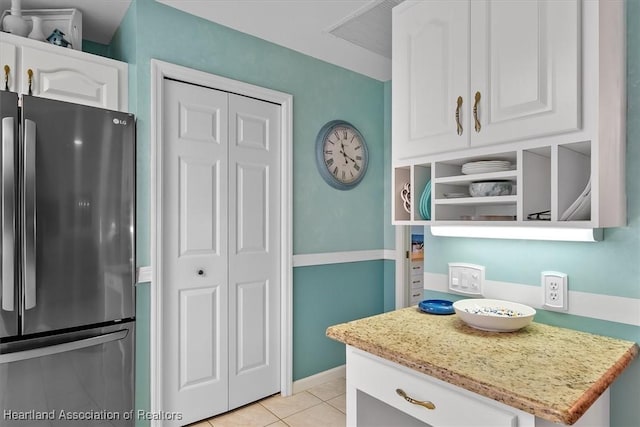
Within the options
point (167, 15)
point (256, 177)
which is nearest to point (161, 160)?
point (256, 177)

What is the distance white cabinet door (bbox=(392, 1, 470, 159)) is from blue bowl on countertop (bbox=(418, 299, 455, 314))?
2.21 feet

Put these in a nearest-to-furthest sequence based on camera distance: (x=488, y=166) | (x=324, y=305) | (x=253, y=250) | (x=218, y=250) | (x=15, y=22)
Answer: (x=488, y=166)
(x=15, y=22)
(x=218, y=250)
(x=253, y=250)
(x=324, y=305)

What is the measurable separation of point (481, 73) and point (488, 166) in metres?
0.33

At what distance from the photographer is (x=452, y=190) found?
1.59 m

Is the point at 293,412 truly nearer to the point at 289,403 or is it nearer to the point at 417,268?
the point at 289,403

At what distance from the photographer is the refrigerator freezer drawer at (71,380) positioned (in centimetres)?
159

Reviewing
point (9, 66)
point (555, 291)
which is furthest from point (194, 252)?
point (555, 291)

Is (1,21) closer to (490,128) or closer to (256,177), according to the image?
(256,177)

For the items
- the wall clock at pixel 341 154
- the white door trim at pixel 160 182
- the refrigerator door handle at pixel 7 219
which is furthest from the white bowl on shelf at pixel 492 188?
the refrigerator door handle at pixel 7 219

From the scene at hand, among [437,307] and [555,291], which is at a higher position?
[555,291]

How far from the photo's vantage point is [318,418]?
2348 millimetres

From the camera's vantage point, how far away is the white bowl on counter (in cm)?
133

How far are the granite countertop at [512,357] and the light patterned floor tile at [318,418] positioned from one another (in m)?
1.14

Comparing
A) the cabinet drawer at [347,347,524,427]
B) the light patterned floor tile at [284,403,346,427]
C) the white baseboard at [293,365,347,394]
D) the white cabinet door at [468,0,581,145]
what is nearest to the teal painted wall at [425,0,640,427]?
the white cabinet door at [468,0,581,145]
